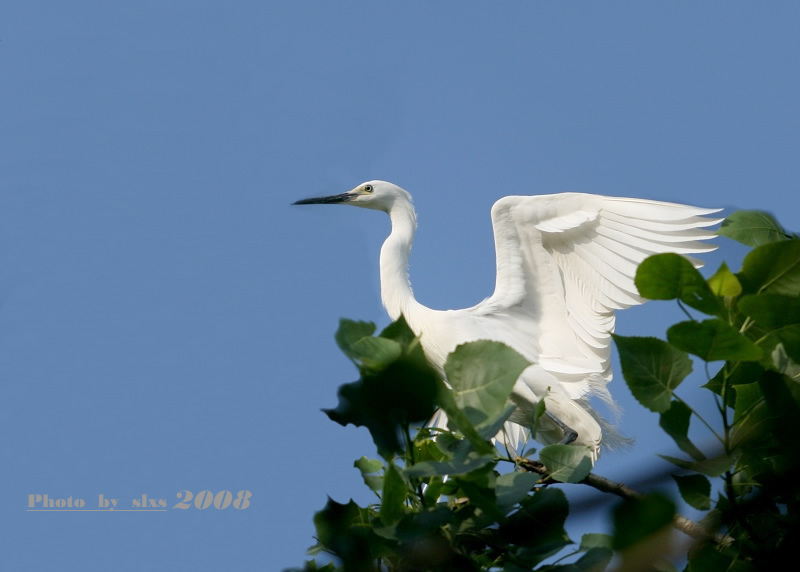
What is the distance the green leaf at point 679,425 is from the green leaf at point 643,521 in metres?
0.73

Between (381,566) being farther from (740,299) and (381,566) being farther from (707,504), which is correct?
(740,299)

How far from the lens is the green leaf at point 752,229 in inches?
100.0

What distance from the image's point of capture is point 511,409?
1450 mm

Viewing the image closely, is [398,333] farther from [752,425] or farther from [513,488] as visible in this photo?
[752,425]

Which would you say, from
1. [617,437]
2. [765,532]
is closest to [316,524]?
[765,532]

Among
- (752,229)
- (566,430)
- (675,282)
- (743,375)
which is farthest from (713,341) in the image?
(566,430)

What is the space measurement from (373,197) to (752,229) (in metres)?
4.79

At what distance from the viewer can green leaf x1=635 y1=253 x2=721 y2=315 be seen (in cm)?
155

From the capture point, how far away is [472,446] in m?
1.47

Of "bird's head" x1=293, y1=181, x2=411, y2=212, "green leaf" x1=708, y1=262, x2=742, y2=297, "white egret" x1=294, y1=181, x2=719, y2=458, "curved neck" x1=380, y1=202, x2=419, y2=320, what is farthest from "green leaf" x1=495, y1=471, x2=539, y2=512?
"bird's head" x1=293, y1=181, x2=411, y2=212

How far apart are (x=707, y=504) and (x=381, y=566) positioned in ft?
2.08

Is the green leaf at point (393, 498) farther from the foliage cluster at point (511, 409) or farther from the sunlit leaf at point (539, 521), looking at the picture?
the sunlit leaf at point (539, 521)

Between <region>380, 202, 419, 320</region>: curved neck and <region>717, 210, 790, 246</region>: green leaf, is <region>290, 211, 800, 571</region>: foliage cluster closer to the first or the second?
<region>717, 210, 790, 246</region>: green leaf

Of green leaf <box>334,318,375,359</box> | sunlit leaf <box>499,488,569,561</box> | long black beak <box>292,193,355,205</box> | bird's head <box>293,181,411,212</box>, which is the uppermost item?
long black beak <box>292,193,355,205</box>
